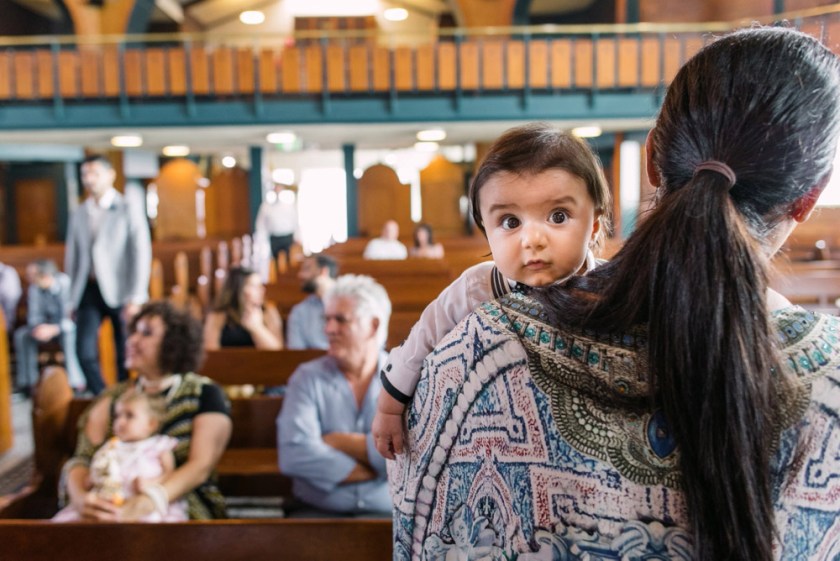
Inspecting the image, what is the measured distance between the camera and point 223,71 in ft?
35.4

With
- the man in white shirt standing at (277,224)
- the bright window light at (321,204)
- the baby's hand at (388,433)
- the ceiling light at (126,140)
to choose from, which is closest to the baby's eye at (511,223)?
the baby's hand at (388,433)

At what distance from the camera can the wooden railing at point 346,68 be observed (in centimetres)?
1064

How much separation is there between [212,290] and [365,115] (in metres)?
3.20

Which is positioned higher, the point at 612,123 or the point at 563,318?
the point at 612,123

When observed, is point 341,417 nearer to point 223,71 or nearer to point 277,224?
point 277,224

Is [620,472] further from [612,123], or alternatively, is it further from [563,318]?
[612,123]

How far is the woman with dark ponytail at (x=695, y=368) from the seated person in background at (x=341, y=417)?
5.76 feet

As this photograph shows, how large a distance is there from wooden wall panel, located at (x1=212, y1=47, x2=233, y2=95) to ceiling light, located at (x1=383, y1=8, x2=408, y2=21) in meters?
6.86

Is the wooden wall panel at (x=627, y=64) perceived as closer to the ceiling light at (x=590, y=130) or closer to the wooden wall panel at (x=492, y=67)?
the ceiling light at (x=590, y=130)

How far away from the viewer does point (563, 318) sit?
2.75 ft

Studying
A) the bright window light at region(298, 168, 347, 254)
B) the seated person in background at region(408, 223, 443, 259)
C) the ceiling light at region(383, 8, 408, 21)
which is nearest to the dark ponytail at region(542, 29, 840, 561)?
the seated person in background at region(408, 223, 443, 259)

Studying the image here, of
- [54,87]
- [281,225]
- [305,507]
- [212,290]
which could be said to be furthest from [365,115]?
[305,507]

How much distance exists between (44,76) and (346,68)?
160 inches

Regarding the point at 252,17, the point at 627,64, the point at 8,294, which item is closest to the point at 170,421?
the point at 8,294
